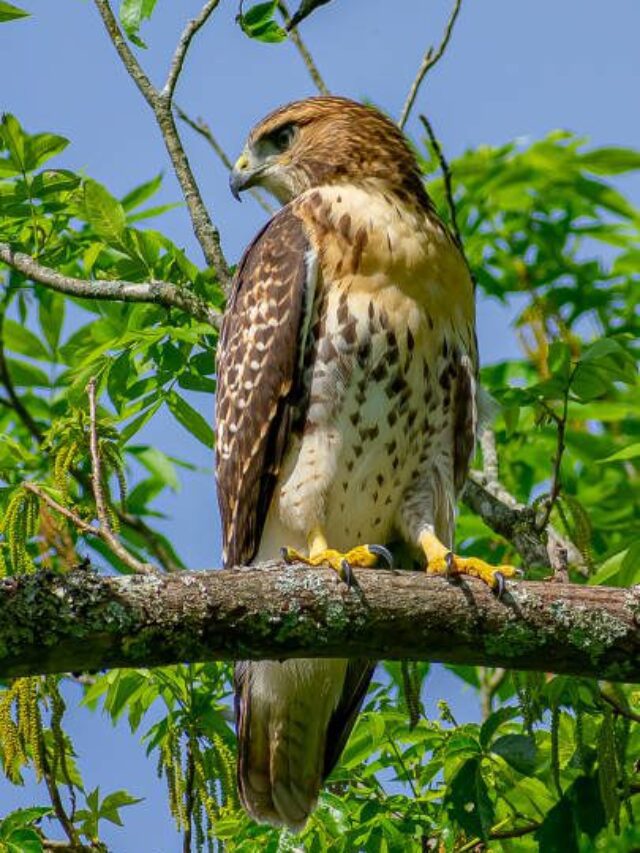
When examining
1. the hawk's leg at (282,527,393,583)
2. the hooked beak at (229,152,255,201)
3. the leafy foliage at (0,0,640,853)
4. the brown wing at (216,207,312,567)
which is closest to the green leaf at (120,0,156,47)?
the leafy foliage at (0,0,640,853)

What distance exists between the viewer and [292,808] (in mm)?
5102

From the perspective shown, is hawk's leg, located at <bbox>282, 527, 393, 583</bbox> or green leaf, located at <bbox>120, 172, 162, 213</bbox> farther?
green leaf, located at <bbox>120, 172, 162, 213</bbox>

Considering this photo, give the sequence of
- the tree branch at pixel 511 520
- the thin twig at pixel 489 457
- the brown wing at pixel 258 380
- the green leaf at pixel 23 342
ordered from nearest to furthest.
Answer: the tree branch at pixel 511 520 → the brown wing at pixel 258 380 → the thin twig at pixel 489 457 → the green leaf at pixel 23 342

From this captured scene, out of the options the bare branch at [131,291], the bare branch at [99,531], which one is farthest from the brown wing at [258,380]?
the bare branch at [99,531]

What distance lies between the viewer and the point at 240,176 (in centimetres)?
630

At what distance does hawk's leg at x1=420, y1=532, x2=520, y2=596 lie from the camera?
4.12m

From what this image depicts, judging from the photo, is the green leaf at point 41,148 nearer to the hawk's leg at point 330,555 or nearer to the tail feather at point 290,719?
the hawk's leg at point 330,555

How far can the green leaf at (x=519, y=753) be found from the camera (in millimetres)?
4316

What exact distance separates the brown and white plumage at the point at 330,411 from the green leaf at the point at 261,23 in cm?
88

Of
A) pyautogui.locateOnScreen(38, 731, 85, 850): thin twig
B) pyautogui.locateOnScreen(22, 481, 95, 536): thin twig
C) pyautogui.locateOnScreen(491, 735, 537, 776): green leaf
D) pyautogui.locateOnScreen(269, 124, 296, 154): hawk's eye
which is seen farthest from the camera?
pyautogui.locateOnScreen(269, 124, 296, 154): hawk's eye

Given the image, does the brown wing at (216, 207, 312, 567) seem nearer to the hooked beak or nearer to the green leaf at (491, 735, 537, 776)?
the hooked beak

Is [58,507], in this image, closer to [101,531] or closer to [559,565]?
[101,531]

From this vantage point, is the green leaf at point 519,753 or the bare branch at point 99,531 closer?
the bare branch at point 99,531

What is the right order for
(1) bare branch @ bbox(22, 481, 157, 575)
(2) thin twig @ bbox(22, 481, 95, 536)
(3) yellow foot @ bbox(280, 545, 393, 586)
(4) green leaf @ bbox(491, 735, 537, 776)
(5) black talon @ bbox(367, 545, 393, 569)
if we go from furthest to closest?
1. (5) black talon @ bbox(367, 545, 393, 569)
2. (3) yellow foot @ bbox(280, 545, 393, 586)
3. (4) green leaf @ bbox(491, 735, 537, 776)
4. (2) thin twig @ bbox(22, 481, 95, 536)
5. (1) bare branch @ bbox(22, 481, 157, 575)
